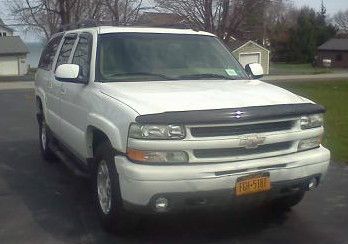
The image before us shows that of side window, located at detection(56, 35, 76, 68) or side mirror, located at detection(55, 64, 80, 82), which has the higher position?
side window, located at detection(56, 35, 76, 68)

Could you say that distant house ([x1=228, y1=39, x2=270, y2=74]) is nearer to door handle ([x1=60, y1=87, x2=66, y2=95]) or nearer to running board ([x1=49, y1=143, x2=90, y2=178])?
running board ([x1=49, y1=143, x2=90, y2=178])

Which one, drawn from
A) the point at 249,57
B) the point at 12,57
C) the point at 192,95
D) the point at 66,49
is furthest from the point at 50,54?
the point at 12,57

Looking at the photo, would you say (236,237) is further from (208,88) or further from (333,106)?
(333,106)

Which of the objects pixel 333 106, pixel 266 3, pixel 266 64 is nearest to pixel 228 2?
pixel 266 3

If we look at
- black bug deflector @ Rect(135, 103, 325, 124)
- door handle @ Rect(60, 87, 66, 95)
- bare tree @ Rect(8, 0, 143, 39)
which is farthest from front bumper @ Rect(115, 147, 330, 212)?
bare tree @ Rect(8, 0, 143, 39)

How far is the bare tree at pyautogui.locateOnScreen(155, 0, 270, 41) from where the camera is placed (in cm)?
4231

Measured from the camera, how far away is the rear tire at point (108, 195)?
4.76 m

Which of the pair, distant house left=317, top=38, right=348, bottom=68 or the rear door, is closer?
the rear door

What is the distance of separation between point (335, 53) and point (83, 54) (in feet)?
233

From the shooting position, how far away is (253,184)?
4613 millimetres

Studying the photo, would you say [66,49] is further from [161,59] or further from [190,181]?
[190,181]

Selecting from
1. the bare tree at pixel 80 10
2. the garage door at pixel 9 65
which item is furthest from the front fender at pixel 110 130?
the garage door at pixel 9 65

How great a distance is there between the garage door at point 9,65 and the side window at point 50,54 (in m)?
55.5

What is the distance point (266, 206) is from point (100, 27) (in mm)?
2622
